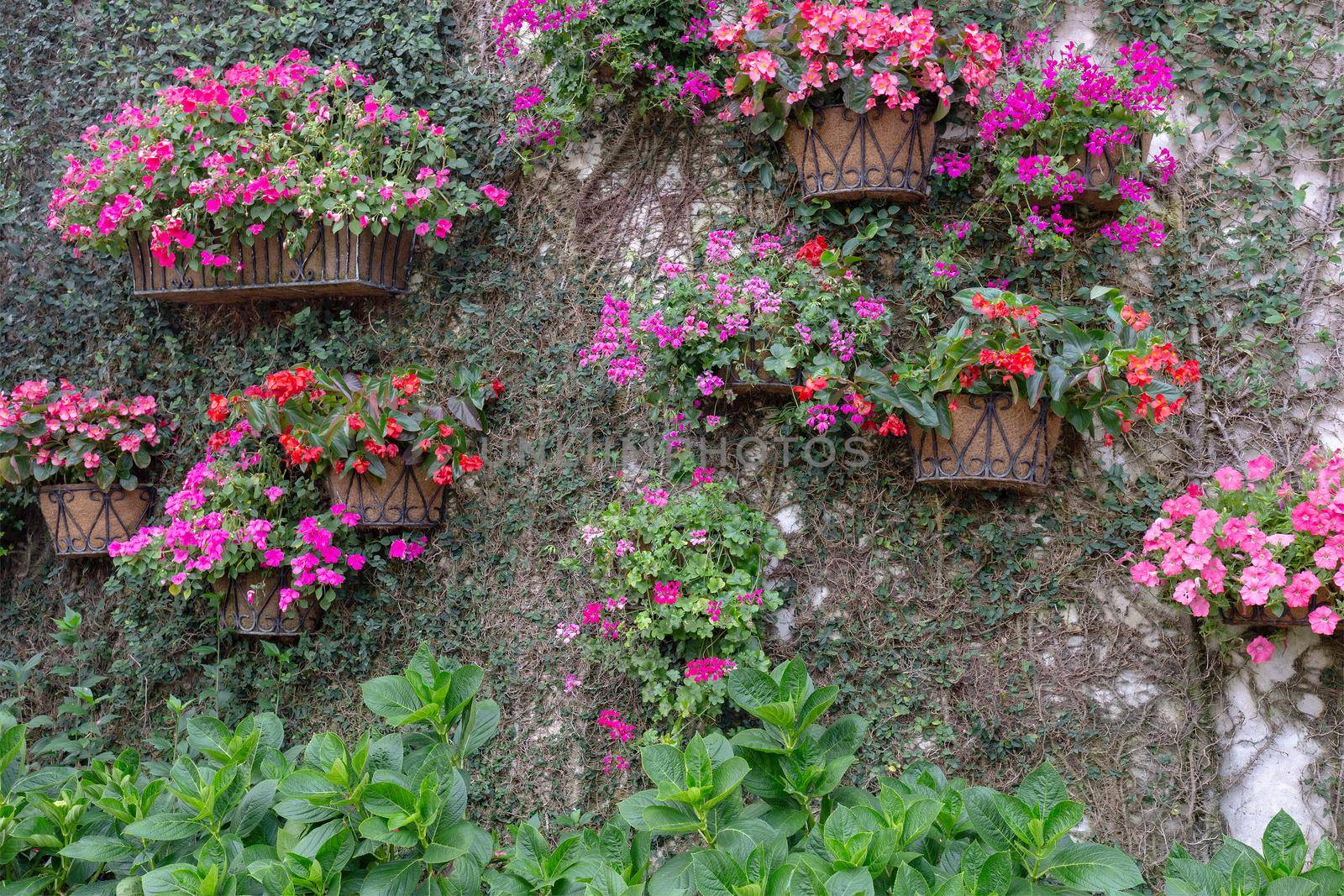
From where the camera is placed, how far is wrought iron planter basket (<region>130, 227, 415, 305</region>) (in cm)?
299

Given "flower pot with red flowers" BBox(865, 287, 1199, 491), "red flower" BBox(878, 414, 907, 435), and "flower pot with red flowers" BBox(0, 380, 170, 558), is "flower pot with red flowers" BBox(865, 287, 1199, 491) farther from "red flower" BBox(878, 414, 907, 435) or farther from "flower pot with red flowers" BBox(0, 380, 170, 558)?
"flower pot with red flowers" BBox(0, 380, 170, 558)

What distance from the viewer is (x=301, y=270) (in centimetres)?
300

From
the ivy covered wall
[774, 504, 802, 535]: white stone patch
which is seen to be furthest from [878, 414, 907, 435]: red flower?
[774, 504, 802, 535]: white stone patch

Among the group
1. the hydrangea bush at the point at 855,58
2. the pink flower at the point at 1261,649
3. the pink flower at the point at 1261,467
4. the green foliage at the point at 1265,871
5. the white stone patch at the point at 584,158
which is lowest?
the pink flower at the point at 1261,649

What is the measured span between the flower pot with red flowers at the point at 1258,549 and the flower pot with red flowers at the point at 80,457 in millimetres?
3055

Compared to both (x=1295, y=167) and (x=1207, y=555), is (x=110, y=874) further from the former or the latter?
(x=1295, y=167)

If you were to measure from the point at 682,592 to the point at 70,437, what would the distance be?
215 cm

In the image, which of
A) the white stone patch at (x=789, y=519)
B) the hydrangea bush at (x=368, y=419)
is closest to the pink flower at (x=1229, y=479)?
the white stone patch at (x=789, y=519)

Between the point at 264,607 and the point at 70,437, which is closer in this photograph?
the point at 264,607

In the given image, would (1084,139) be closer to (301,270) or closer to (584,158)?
(584,158)

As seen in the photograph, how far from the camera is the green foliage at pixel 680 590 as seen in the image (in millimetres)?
2521

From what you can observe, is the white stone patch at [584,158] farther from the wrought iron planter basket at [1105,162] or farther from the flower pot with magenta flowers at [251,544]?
the wrought iron planter basket at [1105,162]

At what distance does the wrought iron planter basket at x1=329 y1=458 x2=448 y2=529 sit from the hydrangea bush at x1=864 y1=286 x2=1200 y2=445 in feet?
4.44

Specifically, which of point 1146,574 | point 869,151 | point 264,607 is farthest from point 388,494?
point 1146,574
